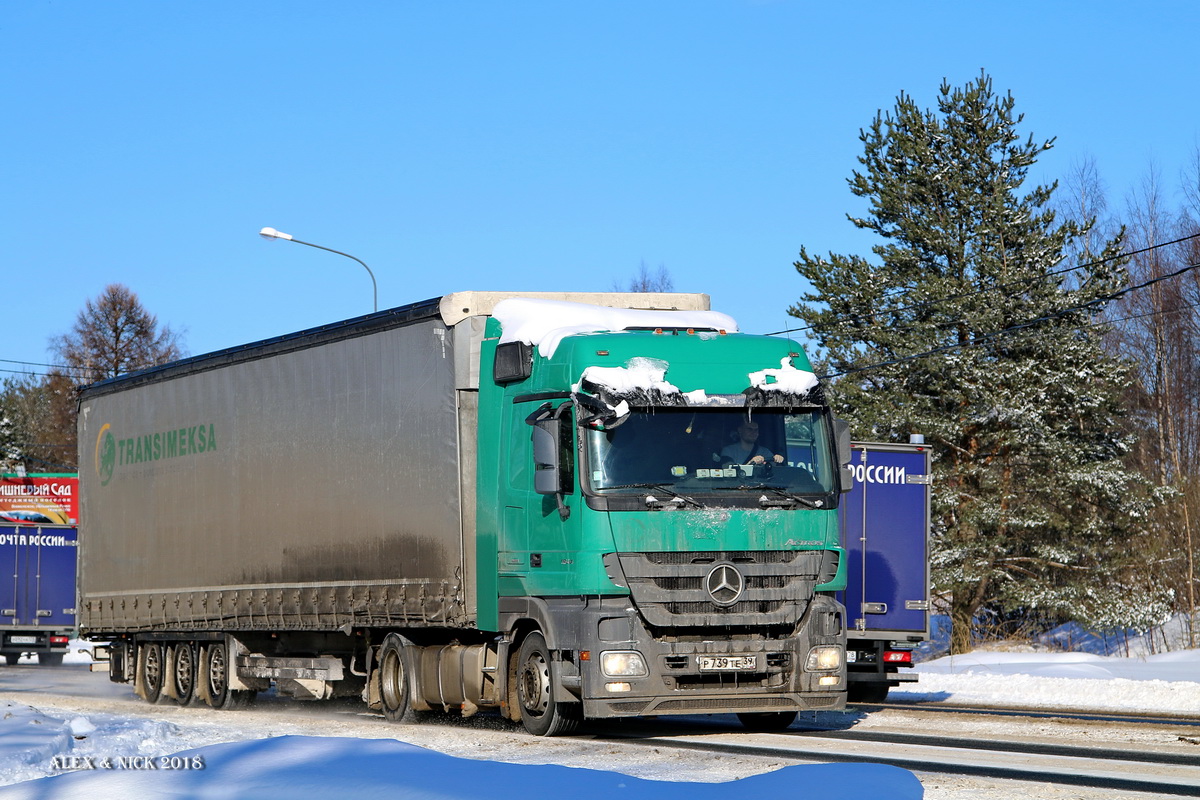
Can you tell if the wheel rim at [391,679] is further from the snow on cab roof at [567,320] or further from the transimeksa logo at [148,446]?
the transimeksa logo at [148,446]

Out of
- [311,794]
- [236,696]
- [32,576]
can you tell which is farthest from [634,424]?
[32,576]

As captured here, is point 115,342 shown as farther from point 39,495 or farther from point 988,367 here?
point 988,367

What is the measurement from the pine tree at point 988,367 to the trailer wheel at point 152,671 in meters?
18.0

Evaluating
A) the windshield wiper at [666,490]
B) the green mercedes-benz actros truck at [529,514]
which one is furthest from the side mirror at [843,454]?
the windshield wiper at [666,490]

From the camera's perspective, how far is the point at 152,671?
866 inches

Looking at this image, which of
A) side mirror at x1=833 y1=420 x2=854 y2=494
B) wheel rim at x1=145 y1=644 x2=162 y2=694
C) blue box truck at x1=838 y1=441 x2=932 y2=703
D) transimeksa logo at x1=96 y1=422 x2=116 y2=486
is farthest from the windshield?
transimeksa logo at x1=96 y1=422 x2=116 y2=486

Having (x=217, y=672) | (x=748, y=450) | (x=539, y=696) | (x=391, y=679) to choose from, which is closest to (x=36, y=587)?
(x=217, y=672)

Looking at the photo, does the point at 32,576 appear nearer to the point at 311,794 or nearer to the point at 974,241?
the point at 974,241

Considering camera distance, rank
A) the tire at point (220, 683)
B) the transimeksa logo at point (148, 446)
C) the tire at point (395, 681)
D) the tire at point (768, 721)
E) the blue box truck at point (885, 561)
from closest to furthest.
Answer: the tire at point (768, 721) → the tire at point (395, 681) → the blue box truck at point (885, 561) → the tire at point (220, 683) → the transimeksa logo at point (148, 446)

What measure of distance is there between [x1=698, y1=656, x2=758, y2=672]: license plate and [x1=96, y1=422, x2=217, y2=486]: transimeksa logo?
8994 millimetres

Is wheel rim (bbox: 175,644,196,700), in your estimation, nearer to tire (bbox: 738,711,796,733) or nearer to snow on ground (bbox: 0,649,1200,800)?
snow on ground (bbox: 0,649,1200,800)

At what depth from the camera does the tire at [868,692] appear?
19.0 m

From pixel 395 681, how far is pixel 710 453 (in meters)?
5.18

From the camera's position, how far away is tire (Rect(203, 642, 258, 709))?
19.7 meters
